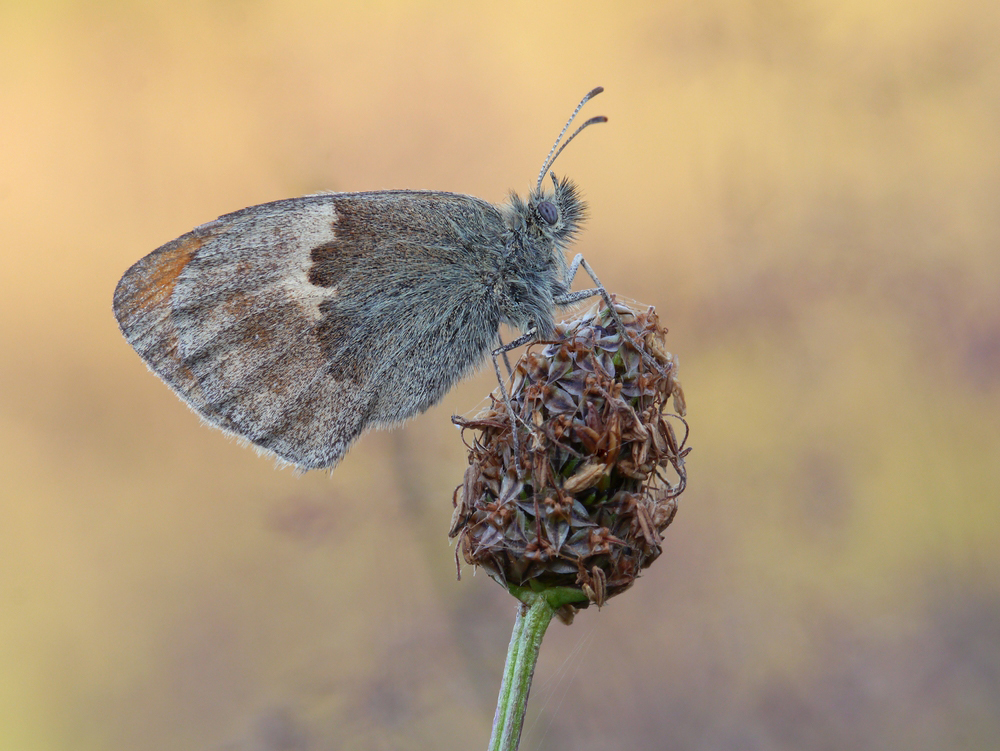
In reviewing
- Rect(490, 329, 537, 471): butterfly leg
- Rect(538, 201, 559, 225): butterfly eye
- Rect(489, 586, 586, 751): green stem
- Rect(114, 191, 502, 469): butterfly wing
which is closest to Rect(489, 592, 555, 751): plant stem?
Rect(489, 586, 586, 751): green stem

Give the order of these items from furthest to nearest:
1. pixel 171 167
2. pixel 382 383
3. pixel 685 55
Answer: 1. pixel 171 167
2. pixel 685 55
3. pixel 382 383

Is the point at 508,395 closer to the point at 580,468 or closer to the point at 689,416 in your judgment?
the point at 580,468

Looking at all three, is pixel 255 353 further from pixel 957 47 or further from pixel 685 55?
pixel 957 47

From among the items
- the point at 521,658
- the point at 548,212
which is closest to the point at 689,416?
the point at 548,212

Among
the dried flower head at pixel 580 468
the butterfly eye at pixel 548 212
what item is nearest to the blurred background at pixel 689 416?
the butterfly eye at pixel 548 212

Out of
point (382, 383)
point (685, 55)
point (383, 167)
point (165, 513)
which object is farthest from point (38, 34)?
point (685, 55)

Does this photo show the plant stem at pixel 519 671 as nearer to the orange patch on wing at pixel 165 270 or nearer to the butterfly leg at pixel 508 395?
the butterfly leg at pixel 508 395
